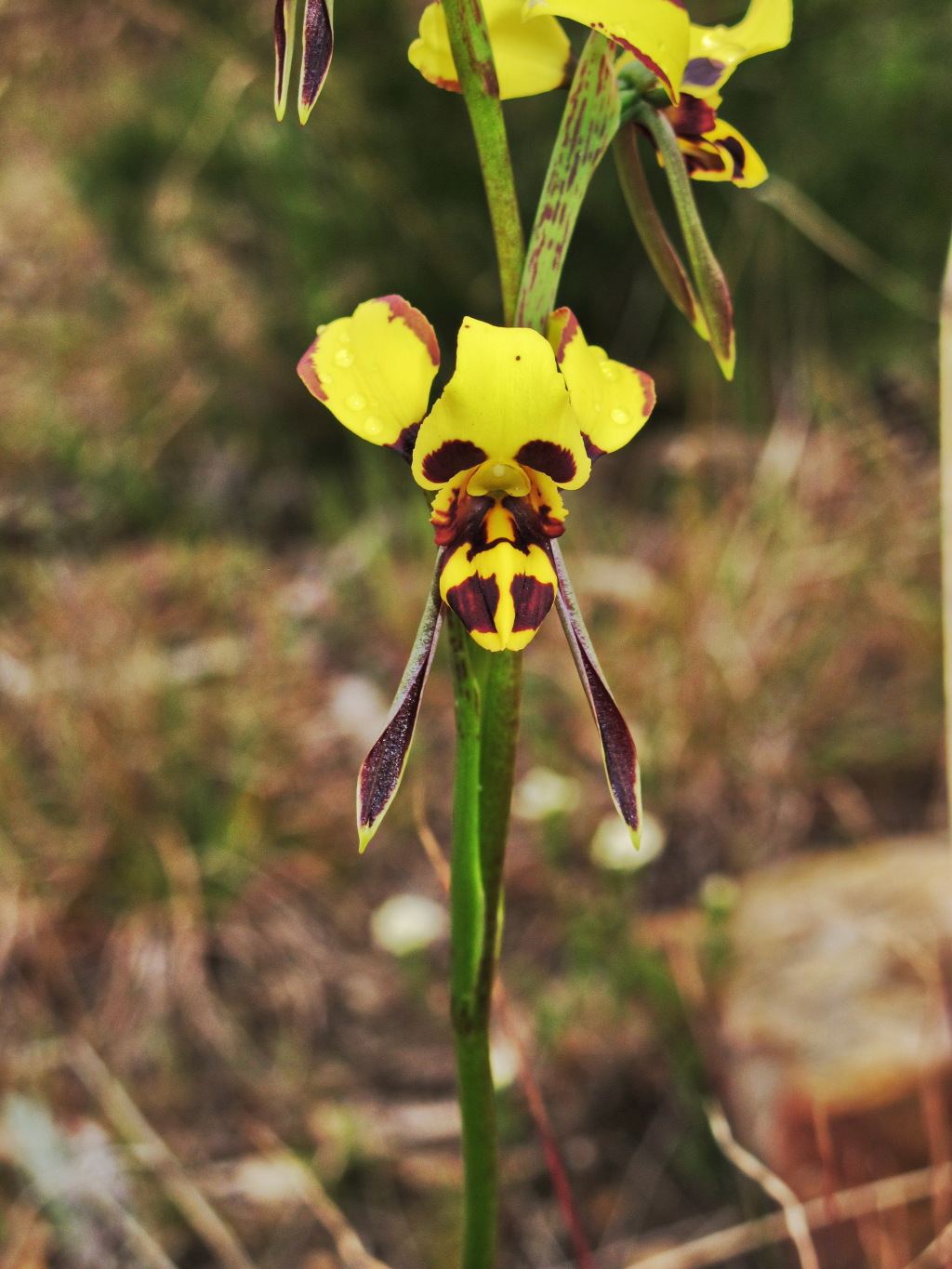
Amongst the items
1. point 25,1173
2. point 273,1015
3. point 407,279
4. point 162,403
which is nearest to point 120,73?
point 162,403

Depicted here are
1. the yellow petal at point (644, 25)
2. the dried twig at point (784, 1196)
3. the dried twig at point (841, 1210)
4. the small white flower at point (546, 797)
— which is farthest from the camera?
the small white flower at point (546, 797)

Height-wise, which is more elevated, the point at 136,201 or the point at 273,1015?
the point at 136,201

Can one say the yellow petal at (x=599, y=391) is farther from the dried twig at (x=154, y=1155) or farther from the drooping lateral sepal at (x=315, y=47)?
the dried twig at (x=154, y=1155)

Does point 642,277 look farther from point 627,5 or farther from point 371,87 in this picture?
point 627,5

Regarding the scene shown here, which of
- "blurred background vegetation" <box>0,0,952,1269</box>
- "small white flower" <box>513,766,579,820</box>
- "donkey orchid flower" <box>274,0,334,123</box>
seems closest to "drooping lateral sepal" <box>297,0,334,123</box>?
"donkey orchid flower" <box>274,0,334,123</box>

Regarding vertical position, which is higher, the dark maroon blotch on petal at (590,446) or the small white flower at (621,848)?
the dark maroon blotch on petal at (590,446)

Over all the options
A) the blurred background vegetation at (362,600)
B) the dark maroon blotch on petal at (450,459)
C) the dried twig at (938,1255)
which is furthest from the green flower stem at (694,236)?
the dried twig at (938,1255)

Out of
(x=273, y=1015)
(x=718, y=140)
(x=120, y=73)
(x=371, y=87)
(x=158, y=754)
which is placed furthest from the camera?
(x=120, y=73)

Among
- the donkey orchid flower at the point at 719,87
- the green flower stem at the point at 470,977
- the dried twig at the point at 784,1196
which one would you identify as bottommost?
the dried twig at the point at 784,1196
